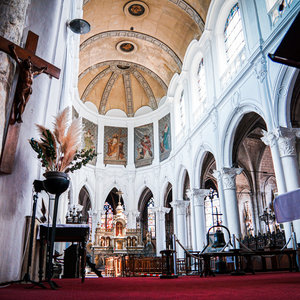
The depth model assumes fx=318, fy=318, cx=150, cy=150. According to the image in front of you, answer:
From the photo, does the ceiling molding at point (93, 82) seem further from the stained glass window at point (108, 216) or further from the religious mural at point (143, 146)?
the stained glass window at point (108, 216)

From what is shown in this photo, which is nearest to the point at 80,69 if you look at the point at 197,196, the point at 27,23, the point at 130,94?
the point at 130,94

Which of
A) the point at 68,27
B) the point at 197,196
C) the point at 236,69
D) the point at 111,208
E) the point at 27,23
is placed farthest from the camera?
the point at 111,208

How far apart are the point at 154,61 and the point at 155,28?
243 centimetres

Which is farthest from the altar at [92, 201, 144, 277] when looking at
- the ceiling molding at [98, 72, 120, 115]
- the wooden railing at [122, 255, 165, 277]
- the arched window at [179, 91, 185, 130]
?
the ceiling molding at [98, 72, 120, 115]

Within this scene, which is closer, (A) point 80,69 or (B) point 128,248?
(B) point 128,248

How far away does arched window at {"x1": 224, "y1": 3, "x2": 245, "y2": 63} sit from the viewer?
11312mm

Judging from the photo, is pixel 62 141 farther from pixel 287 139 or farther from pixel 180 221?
pixel 180 221

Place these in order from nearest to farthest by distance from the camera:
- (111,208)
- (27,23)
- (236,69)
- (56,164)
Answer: (56,164)
(27,23)
(236,69)
(111,208)

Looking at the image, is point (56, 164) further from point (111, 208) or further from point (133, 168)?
point (111, 208)

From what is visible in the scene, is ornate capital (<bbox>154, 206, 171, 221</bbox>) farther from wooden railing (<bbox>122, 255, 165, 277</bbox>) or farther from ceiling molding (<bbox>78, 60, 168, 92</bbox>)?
wooden railing (<bbox>122, 255, 165, 277</bbox>)

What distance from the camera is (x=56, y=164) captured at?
4012mm

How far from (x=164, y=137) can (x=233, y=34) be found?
28.1ft

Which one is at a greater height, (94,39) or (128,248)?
(94,39)

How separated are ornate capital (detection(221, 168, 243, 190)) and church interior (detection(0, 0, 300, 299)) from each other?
0.04m
